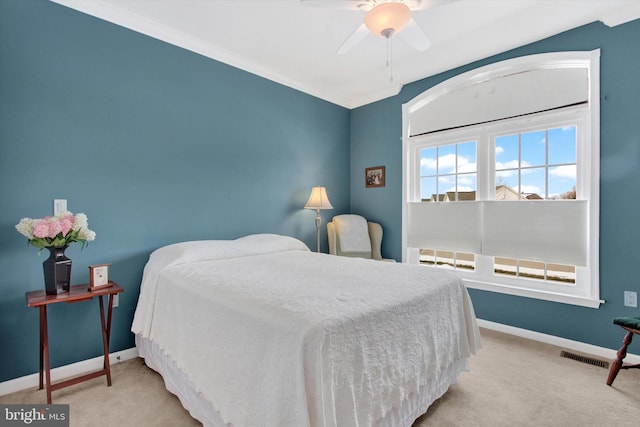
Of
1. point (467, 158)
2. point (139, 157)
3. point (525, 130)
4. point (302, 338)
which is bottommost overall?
point (302, 338)

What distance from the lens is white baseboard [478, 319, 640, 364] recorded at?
2.36 metres

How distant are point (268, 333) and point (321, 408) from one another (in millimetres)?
321

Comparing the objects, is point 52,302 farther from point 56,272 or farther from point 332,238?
point 332,238

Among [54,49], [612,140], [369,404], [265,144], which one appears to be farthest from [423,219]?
[54,49]

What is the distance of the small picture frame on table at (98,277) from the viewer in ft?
6.52

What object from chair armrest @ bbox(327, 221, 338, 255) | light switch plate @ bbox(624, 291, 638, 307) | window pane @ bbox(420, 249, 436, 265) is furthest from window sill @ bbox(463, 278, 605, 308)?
chair armrest @ bbox(327, 221, 338, 255)

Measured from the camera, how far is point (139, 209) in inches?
97.9

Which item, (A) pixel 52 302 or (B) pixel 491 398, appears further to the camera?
(B) pixel 491 398

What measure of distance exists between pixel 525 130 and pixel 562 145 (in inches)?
13.0

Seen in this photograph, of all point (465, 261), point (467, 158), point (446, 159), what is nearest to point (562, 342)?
point (465, 261)

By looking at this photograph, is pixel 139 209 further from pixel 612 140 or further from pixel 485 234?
pixel 612 140

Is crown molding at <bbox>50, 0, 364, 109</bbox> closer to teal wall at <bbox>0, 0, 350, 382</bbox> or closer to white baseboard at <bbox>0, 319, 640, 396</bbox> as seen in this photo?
teal wall at <bbox>0, 0, 350, 382</bbox>

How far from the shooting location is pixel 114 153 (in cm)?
236

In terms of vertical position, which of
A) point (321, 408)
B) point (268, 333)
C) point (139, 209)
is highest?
point (139, 209)
